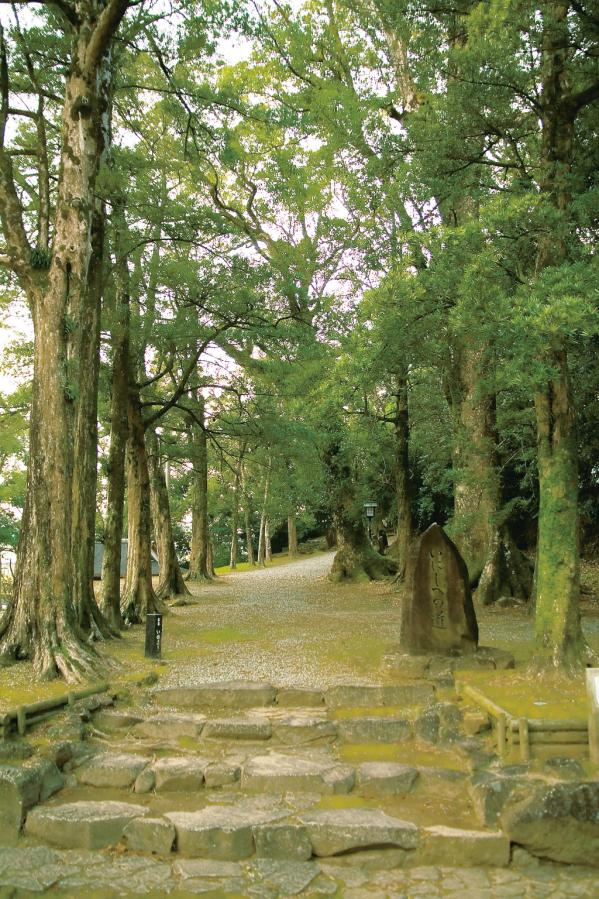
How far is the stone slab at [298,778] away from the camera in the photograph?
20.2ft

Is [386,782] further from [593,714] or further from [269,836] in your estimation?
[593,714]

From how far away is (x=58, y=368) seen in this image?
9305mm

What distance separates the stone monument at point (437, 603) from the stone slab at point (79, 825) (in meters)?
4.42

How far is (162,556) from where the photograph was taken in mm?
19594

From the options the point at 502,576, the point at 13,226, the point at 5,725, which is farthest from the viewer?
the point at 502,576

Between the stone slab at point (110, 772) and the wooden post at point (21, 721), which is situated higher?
the wooden post at point (21, 721)

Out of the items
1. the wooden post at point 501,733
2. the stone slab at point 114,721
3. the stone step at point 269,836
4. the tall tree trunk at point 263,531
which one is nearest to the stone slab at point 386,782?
the stone step at point 269,836

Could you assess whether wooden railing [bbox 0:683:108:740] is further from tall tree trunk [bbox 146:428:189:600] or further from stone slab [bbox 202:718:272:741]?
tall tree trunk [bbox 146:428:189:600]

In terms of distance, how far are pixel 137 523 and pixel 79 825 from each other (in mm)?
9675

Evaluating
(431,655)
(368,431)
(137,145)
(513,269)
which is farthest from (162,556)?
(513,269)

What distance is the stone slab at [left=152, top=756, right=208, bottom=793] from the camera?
20.5ft

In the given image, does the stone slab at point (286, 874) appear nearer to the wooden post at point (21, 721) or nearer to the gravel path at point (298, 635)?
the wooden post at point (21, 721)

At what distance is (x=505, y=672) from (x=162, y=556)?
13.0 metres

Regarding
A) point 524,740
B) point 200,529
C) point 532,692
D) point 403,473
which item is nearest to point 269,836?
point 524,740
